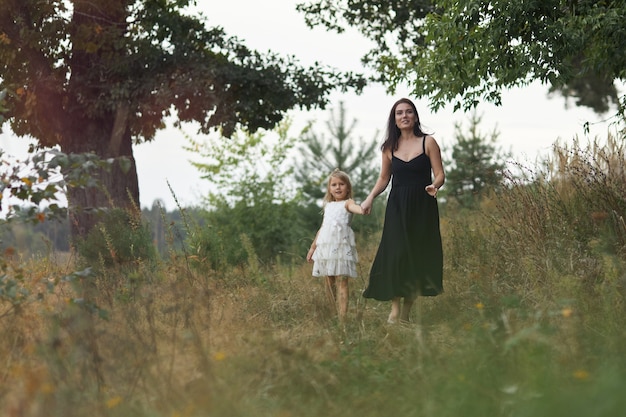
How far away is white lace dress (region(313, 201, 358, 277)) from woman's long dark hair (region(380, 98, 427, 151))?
68 cm

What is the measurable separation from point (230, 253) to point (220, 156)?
24.9ft

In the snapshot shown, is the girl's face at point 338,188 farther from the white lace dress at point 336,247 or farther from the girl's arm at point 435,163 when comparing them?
the girl's arm at point 435,163

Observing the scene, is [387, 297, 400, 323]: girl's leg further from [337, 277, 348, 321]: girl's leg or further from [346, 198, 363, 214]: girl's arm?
[346, 198, 363, 214]: girl's arm

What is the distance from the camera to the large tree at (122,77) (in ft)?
47.5

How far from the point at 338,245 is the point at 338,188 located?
1.80 feet

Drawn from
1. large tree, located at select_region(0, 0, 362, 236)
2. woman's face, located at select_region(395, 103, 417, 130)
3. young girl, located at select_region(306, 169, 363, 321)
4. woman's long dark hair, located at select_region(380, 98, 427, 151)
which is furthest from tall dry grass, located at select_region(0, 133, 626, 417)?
large tree, located at select_region(0, 0, 362, 236)

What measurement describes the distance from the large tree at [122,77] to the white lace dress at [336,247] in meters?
7.37

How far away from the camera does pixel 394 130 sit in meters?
7.55

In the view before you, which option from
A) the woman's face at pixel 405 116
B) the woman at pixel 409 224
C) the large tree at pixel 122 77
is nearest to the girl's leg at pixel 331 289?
the woman at pixel 409 224

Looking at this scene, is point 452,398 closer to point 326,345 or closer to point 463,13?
point 326,345

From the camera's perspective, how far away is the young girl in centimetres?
739

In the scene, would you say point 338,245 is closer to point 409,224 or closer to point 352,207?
point 352,207

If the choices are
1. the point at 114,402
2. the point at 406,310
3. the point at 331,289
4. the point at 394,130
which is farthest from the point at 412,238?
the point at 114,402

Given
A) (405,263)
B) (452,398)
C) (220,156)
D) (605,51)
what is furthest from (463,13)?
(220,156)
